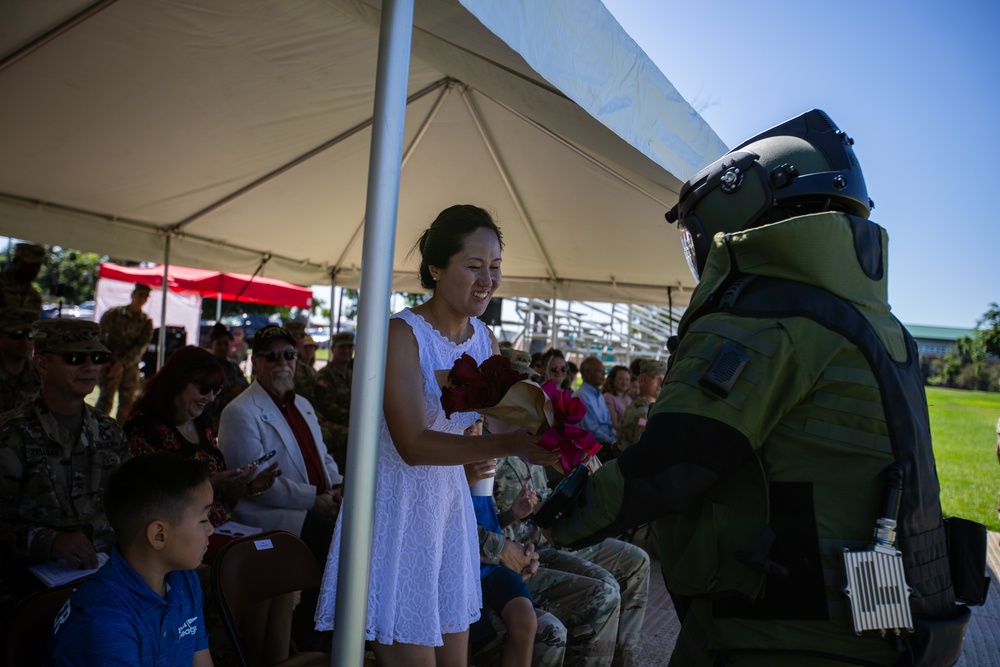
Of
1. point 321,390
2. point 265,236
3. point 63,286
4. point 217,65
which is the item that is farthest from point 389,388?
point 63,286

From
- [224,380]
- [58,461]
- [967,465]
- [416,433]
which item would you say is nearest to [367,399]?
[416,433]

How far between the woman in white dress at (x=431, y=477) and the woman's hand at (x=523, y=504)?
112cm

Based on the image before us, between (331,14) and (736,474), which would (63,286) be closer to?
(331,14)

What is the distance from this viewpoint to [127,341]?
8.81 m

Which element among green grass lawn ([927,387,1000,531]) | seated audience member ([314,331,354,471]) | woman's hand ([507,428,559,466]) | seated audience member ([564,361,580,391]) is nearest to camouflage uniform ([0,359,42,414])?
seated audience member ([314,331,354,471])

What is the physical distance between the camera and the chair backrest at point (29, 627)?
1.81m

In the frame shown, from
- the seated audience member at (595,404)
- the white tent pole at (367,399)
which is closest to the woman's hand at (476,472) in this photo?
the white tent pole at (367,399)

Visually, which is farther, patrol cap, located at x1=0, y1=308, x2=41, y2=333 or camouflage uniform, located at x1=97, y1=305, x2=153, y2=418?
camouflage uniform, located at x1=97, y1=305, x2=153, y2=418

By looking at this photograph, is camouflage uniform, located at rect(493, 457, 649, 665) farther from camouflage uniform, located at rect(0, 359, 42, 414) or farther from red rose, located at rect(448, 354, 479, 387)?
camouflage uniform, located at rect(0, 359, 42, 414)

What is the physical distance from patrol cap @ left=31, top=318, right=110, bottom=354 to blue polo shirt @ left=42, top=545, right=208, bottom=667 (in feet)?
4.49

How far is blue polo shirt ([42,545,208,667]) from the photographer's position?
1680 millimetres

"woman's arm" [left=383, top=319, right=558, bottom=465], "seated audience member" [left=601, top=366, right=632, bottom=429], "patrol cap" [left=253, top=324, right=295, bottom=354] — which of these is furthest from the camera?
"seated audience member" [left=601, top=366, right=632, bottom=429]

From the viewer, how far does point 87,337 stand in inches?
118

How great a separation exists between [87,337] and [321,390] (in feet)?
10.7
